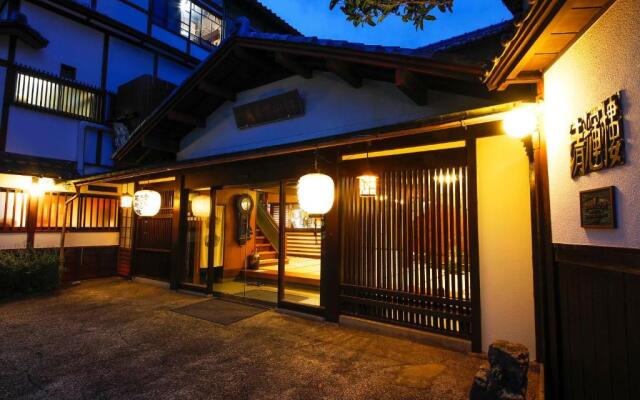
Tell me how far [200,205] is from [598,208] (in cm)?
999

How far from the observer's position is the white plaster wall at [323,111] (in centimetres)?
654

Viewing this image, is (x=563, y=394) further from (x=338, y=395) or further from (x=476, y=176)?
(x=476, y=176)

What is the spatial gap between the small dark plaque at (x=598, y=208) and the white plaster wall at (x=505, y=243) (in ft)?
7.80

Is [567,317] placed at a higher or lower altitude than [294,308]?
higher

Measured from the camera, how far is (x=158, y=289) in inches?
410

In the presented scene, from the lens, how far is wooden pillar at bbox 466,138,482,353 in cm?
530

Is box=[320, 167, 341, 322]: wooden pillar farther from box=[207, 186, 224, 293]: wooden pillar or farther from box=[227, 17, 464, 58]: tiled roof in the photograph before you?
box=[207, 186, 224, 293]: wooden pillar

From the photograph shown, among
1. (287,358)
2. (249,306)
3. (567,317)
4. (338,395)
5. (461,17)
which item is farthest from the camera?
(461,17)

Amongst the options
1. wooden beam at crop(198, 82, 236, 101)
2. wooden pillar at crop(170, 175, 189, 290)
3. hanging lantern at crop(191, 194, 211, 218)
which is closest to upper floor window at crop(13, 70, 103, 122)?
wooden pillar at crop(170, 175, 189, 290)

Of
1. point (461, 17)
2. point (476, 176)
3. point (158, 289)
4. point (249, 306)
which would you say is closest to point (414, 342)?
point (476, 176)

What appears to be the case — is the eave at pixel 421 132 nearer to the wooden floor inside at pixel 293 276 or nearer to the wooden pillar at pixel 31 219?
the wooden floor inside at pixel 293 276

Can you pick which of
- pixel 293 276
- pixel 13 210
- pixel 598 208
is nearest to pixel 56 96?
pixel 13 210

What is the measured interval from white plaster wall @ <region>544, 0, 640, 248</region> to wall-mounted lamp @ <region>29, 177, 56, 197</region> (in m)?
13.5

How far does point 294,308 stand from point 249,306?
1507 mm
